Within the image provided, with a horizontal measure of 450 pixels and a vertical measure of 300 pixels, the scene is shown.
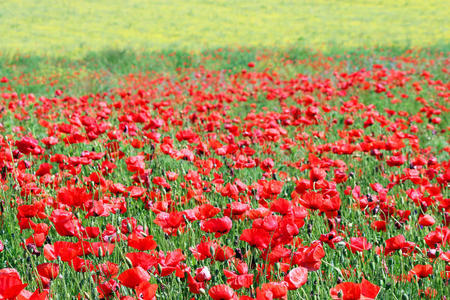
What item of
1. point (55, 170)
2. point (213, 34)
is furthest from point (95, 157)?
point (213, 34)

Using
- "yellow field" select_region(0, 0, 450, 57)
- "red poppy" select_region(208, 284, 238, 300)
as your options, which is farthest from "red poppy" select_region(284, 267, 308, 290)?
"yellow field" select_region(0, 0, 450, 57)

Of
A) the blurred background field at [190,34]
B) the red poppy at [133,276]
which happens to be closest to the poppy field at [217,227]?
the red poppy at [133,276]

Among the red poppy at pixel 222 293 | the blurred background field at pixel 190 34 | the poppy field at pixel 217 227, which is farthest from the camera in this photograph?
the blurred background field at pixel 190 34

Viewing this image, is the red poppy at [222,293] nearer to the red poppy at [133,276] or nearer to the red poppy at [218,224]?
the red poppy at [133,276]

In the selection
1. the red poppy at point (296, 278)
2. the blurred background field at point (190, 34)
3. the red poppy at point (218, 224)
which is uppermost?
the red poppy at point (296, 278)

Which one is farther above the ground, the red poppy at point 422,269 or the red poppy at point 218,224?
the red poppy at point 218,224

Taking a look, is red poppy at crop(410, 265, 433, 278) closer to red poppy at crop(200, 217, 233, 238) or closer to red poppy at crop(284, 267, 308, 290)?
red poppy at crop(284, 267, 308, 290)

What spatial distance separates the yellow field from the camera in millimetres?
16500

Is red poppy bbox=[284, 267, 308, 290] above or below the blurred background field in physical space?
above

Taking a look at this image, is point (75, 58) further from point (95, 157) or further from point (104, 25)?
point (95, 157)

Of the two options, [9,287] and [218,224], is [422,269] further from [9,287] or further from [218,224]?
[9,287]

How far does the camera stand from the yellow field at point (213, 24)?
16500 mm

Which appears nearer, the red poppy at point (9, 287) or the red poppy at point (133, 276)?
the red poppy at point (9, 287)

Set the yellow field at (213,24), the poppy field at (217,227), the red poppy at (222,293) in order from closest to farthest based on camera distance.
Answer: the red poppy at (222,293) → the poppy field at (217,227) → the yellow field at (213,24)
